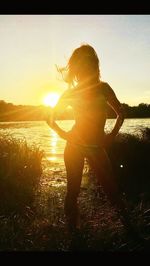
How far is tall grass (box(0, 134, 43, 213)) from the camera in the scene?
7488mm

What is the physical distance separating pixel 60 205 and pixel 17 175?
8.21 ft

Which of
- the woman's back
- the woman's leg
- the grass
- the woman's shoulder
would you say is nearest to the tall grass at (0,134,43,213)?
the grass

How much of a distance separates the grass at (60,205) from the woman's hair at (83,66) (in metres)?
1.93

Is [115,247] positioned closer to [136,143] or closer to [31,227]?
[31,227]

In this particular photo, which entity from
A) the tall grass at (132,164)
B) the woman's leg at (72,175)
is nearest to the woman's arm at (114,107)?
the woman's leg at (72,175)

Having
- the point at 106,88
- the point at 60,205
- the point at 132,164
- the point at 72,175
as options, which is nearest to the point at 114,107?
the point at 106,88

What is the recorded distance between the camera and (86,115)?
425 centimetres

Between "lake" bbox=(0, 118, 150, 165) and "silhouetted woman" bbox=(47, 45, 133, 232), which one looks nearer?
"silhouetted woman" bbox=(47, 45, 133, 232)

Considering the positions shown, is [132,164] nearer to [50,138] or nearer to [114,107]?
[114,107]

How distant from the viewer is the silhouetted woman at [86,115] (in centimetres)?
425

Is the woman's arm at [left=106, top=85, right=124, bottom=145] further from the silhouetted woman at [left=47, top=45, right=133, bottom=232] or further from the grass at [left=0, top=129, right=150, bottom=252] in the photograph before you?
the grass at [left=0, top=129, right=150, bottom=252]

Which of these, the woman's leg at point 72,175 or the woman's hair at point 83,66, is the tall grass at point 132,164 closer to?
the woman's leg at point 72,175
